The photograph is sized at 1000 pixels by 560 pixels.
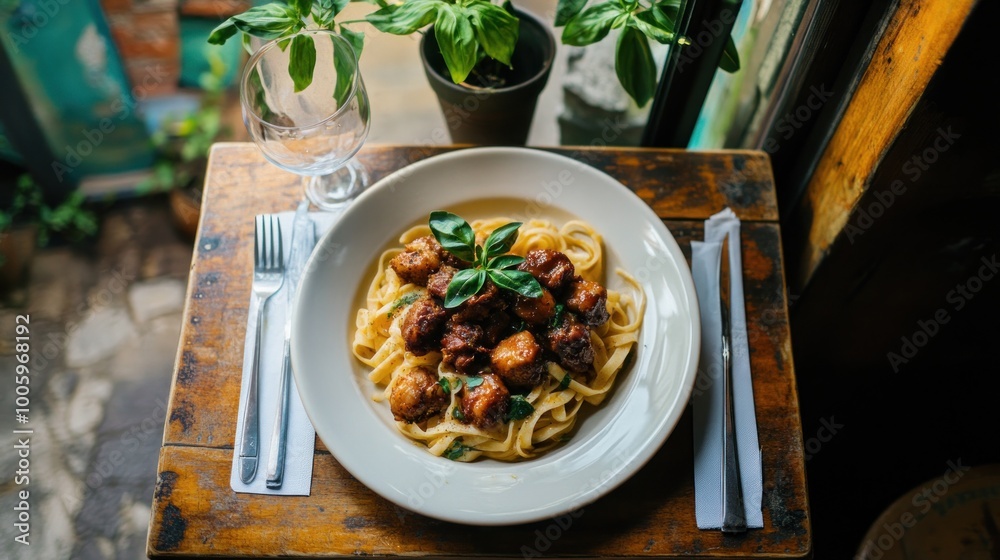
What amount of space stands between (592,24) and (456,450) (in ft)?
4.89

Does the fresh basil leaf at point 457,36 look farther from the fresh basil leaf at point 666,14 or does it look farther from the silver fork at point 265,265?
the silver fork at point 265,265

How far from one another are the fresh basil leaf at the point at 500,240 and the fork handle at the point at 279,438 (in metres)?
0.72

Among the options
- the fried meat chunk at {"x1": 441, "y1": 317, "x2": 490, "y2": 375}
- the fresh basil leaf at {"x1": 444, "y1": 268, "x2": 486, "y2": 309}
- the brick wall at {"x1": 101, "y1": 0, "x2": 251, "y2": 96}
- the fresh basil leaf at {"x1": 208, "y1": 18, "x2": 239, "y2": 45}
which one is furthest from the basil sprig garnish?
the brick wall at {"x1": 101, "y1": 0, "x2": 251, "y2": 96}

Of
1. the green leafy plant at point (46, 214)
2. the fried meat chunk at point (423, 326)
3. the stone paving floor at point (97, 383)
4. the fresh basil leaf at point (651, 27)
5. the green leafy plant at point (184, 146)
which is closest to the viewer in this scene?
the fried meat chunk at point (423, 326)

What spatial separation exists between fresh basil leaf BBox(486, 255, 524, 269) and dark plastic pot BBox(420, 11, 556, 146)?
32.2 inches

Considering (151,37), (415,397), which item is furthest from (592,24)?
(151,37)

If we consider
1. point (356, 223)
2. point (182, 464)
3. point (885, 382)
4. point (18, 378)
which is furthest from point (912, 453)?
point (18, 378)

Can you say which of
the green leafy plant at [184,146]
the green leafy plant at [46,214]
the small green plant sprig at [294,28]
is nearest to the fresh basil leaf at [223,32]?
the small green plant sprig at [294,28]

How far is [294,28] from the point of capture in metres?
2.30

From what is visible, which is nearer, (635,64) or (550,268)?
(550,268)

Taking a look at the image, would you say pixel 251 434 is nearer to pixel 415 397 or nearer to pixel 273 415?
pixel 273 415

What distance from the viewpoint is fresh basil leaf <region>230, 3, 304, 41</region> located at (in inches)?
89.4

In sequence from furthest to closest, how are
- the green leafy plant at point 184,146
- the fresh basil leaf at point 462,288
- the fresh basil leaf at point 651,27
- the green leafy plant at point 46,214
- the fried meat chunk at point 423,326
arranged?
1. the green leafy plant at point 184,146
2. the green leafy plant at point 46,214
3. the fresh basil leaf at point 651,27
4. the fried meat chunk at point 423,326
5. the fresh basil leaf at point 462,288

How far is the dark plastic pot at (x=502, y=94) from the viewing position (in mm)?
2775
